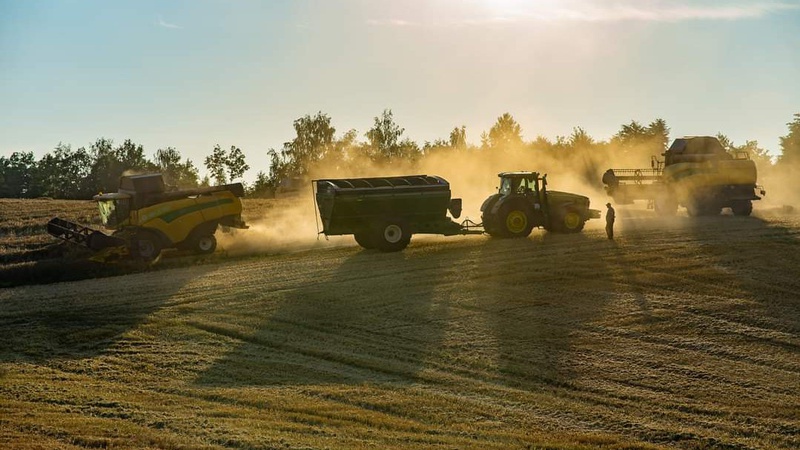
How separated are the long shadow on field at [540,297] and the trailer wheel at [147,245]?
36.8 ft

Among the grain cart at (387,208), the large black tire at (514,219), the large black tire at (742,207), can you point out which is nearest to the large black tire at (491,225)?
the large black tire at (514,219)

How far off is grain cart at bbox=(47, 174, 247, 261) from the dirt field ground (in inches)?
74.0

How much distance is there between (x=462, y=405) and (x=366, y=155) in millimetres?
93046

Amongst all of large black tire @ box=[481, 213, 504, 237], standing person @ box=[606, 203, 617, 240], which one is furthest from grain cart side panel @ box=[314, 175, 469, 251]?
standing person @ box=[606, 203, 617, 240]

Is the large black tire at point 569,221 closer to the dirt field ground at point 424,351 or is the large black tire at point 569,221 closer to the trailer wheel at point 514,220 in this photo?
the trailer wheel at point 514,220

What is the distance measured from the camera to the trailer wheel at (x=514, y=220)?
108ft

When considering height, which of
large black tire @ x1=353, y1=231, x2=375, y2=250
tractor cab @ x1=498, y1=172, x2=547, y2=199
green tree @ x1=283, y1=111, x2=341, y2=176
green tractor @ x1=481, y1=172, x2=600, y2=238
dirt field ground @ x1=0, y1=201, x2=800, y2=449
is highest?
green tree @ x1=283, y1=111, x2=341, y2=176

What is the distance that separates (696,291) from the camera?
968 inches

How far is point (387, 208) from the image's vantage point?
3091 cm

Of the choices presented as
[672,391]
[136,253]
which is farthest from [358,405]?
[136,253]

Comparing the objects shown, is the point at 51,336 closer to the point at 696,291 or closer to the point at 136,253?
the point at 136,253

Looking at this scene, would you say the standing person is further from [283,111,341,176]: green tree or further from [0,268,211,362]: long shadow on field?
[283,111,341,176]: green tree

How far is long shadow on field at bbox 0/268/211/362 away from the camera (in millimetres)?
20281

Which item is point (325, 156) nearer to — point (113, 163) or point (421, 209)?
point (113, 163)
